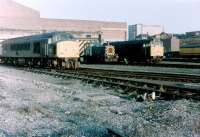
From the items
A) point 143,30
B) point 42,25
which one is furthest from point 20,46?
point 143,30

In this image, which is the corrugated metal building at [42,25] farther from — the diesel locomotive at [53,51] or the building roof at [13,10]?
the diesel locomotive at [53,51]

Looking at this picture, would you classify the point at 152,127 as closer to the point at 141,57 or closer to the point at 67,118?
the point at 67,118

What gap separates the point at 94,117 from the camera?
9117mm

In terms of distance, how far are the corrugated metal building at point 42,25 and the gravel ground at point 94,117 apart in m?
52.5

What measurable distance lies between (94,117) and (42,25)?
64192 mm

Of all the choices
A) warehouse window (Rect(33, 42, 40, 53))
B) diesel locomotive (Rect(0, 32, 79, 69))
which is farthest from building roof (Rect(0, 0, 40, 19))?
warehouse window (Rect(33, 42, 40, 53))

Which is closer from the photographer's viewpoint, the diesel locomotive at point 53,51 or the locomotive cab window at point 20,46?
the diesel locomotive at point 53,51

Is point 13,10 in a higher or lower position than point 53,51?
higher

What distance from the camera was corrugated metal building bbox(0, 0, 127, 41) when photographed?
66.5 metres

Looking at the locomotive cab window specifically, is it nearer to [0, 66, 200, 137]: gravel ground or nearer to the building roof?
[0, 66, 200, 137]: gravel ground

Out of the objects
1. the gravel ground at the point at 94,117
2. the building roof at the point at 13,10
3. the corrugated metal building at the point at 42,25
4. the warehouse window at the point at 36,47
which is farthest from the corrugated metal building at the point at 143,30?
the gravel ground at the point at 94,117

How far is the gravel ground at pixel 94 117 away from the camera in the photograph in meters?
7.47

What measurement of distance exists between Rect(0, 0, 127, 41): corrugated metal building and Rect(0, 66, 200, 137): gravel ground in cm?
5246

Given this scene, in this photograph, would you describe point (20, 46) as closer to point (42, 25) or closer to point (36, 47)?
point (36, 47)
